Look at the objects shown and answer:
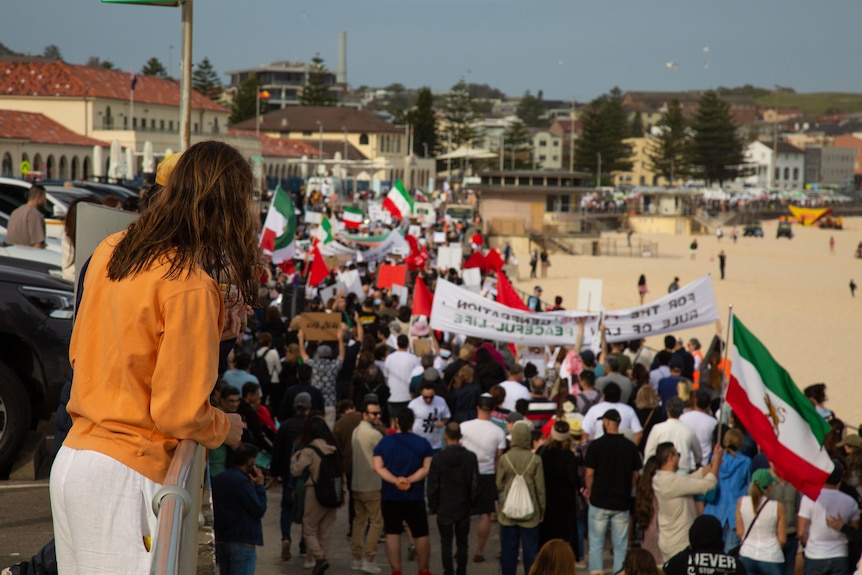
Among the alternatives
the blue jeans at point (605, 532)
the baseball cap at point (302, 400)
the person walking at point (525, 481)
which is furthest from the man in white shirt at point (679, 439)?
the baseball cap at point (302, 400)

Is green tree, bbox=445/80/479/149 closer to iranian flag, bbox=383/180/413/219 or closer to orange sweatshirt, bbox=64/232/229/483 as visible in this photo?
iranian flag, bbox=383/180/413/219

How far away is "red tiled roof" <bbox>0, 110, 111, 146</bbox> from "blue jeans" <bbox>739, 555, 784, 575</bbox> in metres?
39.2

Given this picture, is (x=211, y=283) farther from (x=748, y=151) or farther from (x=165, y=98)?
(x=748, y=151)

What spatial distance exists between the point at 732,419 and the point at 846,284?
4083 centimetres

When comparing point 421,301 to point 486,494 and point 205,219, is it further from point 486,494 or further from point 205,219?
point 205,219

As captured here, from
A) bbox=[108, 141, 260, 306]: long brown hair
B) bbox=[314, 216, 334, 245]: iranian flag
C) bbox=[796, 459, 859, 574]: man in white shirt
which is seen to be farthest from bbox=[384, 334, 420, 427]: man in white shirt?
bbox=[314, 216, 334, 245]: iranian flag

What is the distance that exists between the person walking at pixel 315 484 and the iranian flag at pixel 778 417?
3.02 meters

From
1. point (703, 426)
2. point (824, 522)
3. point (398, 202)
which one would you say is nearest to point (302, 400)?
point (703, 426)

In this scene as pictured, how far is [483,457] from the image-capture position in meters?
8.70

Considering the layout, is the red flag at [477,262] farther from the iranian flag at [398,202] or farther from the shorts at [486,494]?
the shorts at [486,494]

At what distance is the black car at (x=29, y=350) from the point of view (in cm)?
611

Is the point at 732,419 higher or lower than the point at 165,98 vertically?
lower

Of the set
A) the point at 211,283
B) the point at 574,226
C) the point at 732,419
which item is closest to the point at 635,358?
the point at 732,419

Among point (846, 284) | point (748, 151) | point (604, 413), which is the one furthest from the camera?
point (748, 151)
